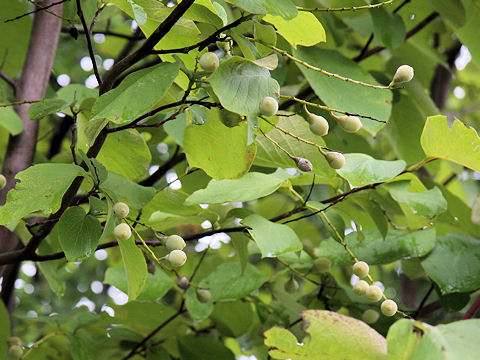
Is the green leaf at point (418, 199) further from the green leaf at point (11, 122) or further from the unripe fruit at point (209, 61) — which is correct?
the green leaf at point (11, 122)

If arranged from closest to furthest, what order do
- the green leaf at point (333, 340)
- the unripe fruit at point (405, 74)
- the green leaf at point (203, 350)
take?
the green leaf at point (333, 340)
the unripe fruit at point (405, 74)
the green leaf at point (203, 350)

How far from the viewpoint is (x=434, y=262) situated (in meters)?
1.27

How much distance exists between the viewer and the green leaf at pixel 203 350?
1.44 metres

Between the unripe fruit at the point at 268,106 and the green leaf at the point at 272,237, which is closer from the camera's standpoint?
the unripe fruit at the point at 268,106

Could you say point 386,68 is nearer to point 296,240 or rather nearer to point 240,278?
point 240,278

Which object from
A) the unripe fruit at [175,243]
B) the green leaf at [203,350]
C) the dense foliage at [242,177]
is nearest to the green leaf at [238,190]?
the dense foliage at [242,177]

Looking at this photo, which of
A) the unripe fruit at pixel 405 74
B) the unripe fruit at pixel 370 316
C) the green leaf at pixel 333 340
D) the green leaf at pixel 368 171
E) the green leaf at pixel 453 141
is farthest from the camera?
the unripe fruit at pixel 370 316

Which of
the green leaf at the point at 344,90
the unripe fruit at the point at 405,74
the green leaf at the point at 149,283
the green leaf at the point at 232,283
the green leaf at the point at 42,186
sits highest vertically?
the unripe fruit at the point at 405,74

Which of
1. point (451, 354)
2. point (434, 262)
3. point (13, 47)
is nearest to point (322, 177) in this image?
point (434, 262)

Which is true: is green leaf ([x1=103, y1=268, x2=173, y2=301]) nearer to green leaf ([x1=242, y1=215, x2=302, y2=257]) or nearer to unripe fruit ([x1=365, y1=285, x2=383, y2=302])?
green leaf ([x1=242, y1=215, x2=302, y2=257])

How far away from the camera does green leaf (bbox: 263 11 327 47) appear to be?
86 cm

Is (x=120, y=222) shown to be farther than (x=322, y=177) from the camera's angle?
No

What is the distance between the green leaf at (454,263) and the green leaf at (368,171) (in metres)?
0.31

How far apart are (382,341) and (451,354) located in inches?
3.8
